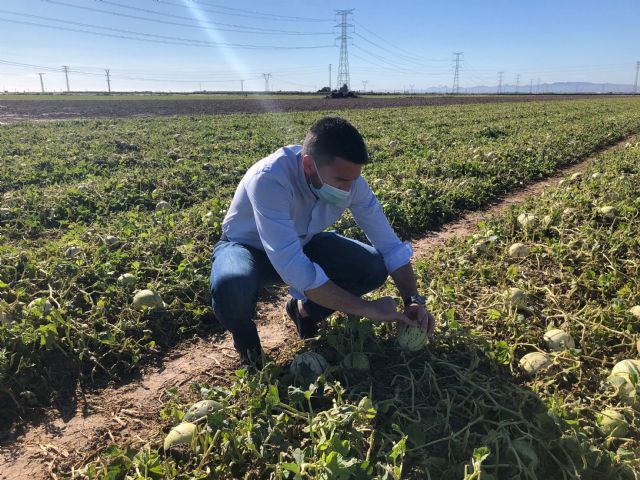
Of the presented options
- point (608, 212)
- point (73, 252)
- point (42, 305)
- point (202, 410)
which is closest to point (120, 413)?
point (202, 410)

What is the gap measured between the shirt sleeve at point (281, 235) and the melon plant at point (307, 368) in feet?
1.31

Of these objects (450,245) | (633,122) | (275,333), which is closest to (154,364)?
(275,333)

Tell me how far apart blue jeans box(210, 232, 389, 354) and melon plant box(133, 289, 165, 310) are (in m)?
0.65

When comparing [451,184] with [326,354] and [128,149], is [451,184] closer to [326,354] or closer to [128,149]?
[326,354]

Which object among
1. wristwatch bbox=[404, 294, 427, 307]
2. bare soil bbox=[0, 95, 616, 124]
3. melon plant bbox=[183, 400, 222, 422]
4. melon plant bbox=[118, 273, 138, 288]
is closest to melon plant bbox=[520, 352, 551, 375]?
wristwatch bbox=[404, 294, 427, 307]

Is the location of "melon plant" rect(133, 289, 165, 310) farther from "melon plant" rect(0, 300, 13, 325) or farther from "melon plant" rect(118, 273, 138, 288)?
"melon plant" rect(0, 300, 13, 325)

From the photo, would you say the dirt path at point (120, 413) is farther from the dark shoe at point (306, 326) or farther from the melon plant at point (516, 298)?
the melon plant at point (516, 298)

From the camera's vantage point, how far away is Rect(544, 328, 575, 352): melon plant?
2.88 metres

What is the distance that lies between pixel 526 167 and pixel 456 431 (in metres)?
7.12

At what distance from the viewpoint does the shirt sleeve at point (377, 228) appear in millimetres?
3148

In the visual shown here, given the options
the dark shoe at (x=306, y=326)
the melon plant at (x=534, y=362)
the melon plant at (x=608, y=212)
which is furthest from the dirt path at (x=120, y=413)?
the melon plant at (x=608, y=212)

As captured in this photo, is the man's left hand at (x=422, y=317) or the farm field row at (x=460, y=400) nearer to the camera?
the farm field row at (x=460, y=400)

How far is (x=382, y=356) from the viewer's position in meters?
2.93

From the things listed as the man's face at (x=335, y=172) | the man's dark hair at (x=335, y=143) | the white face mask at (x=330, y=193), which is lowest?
the white face mask at (x=330, y=193)
